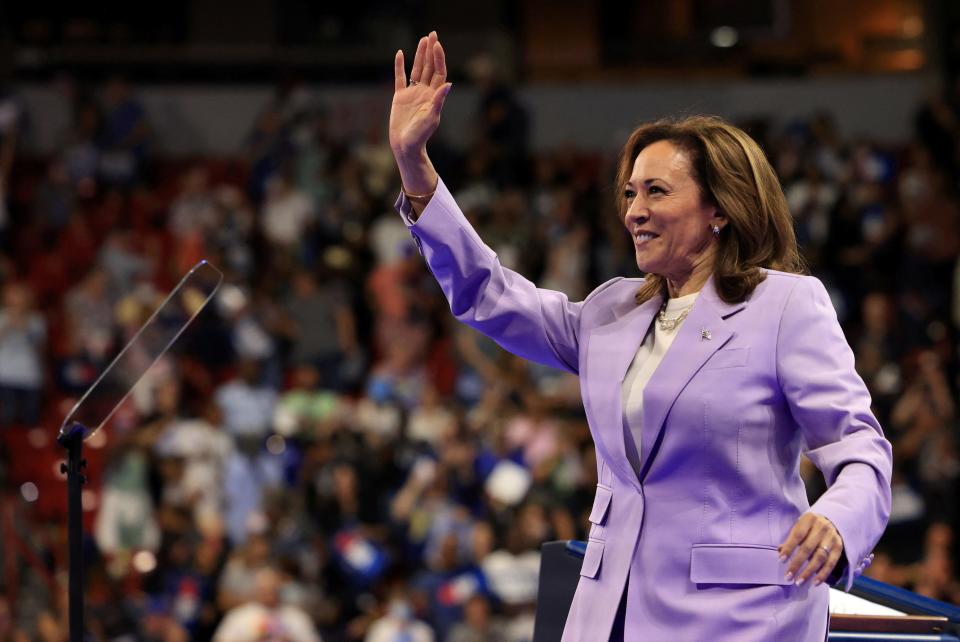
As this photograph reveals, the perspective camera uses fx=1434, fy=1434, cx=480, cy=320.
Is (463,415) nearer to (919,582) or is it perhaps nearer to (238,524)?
(238,524)

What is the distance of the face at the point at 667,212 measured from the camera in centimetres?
265

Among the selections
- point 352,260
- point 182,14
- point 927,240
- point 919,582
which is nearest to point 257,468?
point 352,260

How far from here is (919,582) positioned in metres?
8.12

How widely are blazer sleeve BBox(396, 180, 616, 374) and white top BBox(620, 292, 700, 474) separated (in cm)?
20

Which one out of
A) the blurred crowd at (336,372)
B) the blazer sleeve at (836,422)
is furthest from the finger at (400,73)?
the blurred crowd at (336,372)

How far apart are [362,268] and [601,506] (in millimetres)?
8790

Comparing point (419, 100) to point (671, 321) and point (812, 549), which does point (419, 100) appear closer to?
point (671, 321)

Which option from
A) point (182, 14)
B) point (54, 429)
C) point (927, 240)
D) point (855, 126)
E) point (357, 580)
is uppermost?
point (182, 14)

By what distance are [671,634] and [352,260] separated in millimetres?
8955

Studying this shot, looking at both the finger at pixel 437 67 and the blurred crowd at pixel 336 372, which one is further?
the blurred crowd at pixel 336 372

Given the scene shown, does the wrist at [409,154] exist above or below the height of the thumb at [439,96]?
below

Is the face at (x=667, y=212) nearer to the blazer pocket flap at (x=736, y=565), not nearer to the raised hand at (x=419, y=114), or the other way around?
the raised hand at (x=419, y=114)

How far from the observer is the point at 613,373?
266 cm

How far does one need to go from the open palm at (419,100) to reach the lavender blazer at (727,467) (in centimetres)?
56
